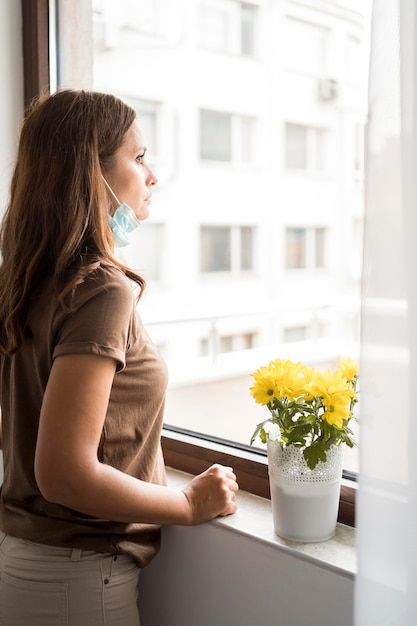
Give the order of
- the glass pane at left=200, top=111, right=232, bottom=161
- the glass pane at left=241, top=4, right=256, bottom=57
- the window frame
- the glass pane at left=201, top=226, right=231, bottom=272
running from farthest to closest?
the glass pane at left=201, top=226, right=231, bottom=272 → the glass pane at left=200, top=111, right=232, bottom=161 → the glass pane at left=241, top=4, right=256, bottom=57 → the window frame

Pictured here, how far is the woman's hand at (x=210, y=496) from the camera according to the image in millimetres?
1248

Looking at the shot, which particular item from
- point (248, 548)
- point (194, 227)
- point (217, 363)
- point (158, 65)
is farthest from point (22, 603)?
point (194, 227)

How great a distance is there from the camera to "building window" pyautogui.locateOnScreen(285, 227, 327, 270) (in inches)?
357

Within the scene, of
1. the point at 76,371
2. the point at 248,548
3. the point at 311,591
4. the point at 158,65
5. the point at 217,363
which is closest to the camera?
the point at 76,371

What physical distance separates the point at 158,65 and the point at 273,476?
218 inches

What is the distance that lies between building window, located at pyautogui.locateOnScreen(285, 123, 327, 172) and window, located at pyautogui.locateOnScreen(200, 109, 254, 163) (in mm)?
729

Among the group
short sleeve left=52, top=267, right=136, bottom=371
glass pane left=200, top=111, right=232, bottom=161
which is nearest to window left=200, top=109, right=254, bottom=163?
glass pane left=200, top=111, right=232, bottom=161

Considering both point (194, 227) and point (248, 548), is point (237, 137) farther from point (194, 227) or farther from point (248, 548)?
point (248, 548)

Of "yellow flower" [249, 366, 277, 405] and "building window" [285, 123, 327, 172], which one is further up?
"building window" [285, 123, 327, 172]

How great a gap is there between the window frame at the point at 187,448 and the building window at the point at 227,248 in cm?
581

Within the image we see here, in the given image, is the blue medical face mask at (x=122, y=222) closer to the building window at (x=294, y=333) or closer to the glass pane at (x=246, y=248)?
the glass pane at (x=246, y=248)

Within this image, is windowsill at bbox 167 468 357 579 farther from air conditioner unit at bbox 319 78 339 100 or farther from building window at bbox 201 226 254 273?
air conditioner unit at bbox 319 78 339 100

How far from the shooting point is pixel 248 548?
121 cm

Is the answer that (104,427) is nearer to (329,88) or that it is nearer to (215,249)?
(215,249)
